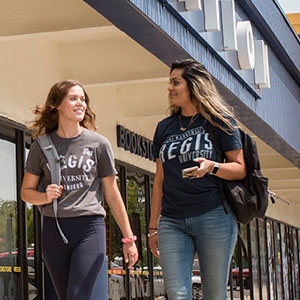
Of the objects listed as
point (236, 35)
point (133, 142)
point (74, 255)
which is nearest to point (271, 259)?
point (133, 142)

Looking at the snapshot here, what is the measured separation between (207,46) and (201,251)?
505cm

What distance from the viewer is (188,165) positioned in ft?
15.8


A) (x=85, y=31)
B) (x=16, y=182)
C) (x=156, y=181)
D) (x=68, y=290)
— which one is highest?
(x=85, y=31)

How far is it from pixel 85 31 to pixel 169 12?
835 mm

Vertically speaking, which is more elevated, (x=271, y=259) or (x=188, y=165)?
(x=271, y=259)

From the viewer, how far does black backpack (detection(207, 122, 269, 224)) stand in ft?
15.6

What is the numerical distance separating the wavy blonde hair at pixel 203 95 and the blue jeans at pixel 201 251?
20.9 inches

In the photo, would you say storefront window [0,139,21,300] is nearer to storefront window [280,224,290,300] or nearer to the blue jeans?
the blue jeans

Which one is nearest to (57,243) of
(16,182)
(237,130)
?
(237,130)

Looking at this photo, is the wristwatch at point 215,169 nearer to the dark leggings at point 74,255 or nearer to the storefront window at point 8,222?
the dark leggings at point 74,255

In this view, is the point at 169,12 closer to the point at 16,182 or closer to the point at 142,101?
the point at 16,182

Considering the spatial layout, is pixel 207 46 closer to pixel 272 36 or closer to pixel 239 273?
pixel 272 36

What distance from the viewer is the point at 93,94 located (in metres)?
11.3

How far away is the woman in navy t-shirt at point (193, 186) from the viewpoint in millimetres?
4664
